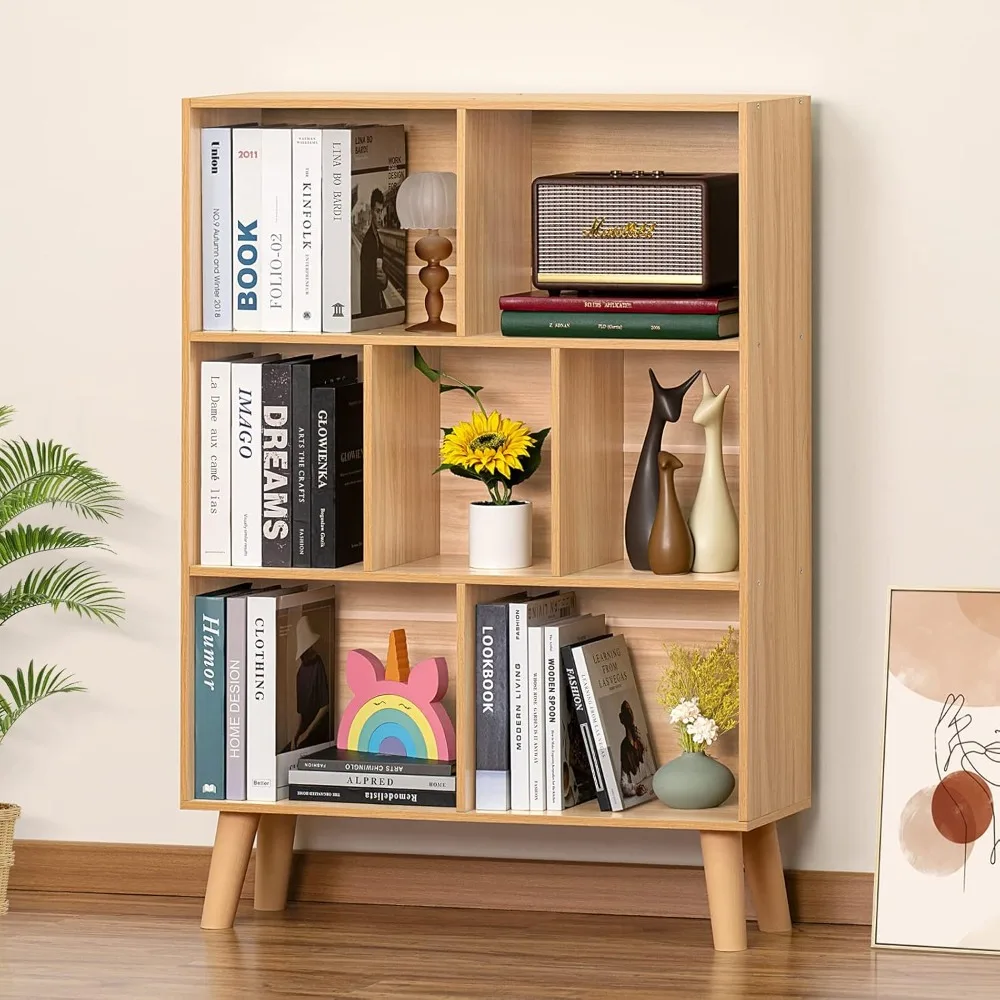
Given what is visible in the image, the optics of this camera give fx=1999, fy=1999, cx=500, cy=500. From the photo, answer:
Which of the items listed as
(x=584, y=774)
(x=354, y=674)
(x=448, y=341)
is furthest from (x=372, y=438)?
(x=584, y=774)

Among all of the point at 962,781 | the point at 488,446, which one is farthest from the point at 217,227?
the point at 962,781

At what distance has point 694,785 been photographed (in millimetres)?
3115

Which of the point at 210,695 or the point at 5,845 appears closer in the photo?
the point at 210,695

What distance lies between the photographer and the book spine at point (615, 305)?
3.00 meters

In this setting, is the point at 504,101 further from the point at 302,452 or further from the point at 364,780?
the point at 364,780

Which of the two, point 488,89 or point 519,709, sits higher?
point 488,89

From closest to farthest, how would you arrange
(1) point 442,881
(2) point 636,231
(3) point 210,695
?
(2) point 636,231
(3) point 210,695
(1) point 442,881

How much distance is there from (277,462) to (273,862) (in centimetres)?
73

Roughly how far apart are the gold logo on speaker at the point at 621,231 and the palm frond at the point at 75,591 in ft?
3.57

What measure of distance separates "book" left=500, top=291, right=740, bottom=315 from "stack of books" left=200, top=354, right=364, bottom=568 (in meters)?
0.33

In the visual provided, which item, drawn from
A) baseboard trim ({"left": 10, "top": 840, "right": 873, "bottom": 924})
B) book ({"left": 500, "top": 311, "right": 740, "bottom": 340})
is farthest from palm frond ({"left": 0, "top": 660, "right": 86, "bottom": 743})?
book ({"left": 500, "top": 311, "right": 740, "bottom": 340})

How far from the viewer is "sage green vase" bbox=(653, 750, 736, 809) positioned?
3117 mm

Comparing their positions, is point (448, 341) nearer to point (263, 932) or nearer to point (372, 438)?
point (372, 438)

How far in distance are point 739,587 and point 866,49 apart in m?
0.91
